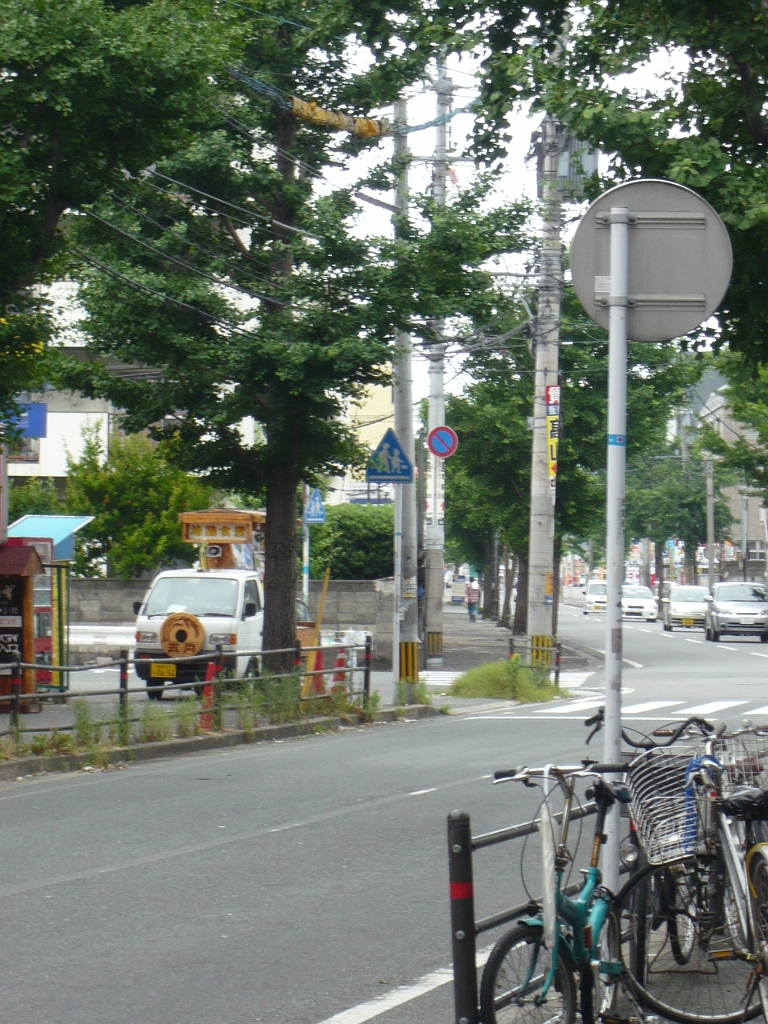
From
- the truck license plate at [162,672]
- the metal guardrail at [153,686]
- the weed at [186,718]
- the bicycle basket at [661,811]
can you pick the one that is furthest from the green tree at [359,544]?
the bicycle basket at [661,811]

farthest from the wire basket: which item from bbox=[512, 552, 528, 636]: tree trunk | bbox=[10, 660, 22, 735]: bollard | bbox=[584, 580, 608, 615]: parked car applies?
bbox=[584, 580, 608, 615]: parked car

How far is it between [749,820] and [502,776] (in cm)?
112

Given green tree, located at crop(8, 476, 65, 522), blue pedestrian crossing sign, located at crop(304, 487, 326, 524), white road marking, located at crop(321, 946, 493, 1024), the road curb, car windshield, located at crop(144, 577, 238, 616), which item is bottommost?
the road curb

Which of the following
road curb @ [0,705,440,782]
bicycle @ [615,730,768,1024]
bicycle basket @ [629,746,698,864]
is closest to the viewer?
bicycle @ [615,730,768,1024]

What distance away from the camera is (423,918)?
7.16m

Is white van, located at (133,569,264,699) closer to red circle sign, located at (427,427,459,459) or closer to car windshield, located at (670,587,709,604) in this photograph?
red circle sign, located at (427,427,459,459)

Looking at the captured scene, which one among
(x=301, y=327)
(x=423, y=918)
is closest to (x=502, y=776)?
(x=423, y=918)

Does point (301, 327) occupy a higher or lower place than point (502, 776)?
higher

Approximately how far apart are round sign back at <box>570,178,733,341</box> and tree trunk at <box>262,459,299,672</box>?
42.7 ft

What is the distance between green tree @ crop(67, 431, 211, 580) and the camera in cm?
3697

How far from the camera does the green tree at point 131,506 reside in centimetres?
3697

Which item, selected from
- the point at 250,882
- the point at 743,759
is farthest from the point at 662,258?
the point at 250,882

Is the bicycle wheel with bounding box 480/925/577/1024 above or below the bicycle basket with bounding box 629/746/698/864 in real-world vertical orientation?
below

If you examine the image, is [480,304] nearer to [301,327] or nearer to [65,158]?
[301,327]
